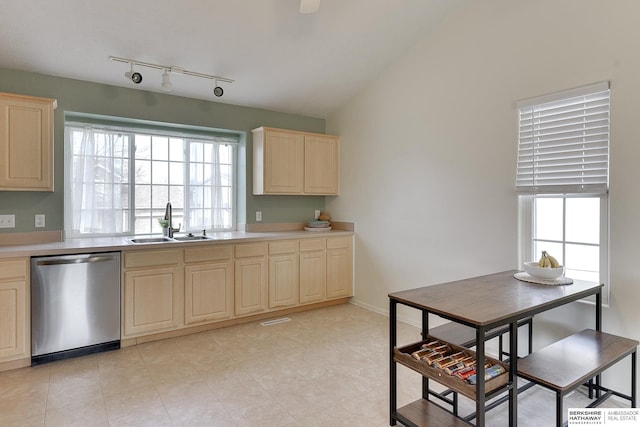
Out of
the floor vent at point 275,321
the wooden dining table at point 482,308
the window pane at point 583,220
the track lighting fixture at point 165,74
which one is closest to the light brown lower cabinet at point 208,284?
the floor vent at point 275,321

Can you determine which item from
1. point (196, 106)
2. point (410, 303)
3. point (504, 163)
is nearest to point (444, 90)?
point (504, 163)

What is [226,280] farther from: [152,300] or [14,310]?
[14,310]

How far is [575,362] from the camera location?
1.99 metres

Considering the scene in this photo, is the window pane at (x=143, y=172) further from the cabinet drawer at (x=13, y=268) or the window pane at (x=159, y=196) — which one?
the cabinet drawer at (x=13, y=268)

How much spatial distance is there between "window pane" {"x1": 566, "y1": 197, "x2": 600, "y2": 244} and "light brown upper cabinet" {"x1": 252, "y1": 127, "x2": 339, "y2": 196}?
2.77 meters

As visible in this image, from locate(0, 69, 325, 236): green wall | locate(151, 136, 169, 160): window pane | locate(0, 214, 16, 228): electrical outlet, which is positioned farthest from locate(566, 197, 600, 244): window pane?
locate(0, 214, 16, 228): electrical outlet

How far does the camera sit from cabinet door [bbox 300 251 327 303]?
4.33 meters

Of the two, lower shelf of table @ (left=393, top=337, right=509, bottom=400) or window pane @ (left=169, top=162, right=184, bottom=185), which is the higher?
window pane @ (left=169, top=162, right=184, bottom=185)

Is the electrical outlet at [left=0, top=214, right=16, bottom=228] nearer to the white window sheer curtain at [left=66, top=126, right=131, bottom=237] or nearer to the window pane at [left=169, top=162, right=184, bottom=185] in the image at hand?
the white window sheer curtain at [left=66, top=126, right=131, bottom=237]

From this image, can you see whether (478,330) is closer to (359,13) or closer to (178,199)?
(359,13)

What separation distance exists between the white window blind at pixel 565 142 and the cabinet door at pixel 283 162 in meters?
2.49

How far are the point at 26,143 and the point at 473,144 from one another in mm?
3800

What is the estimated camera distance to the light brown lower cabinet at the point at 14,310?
2.77 metres

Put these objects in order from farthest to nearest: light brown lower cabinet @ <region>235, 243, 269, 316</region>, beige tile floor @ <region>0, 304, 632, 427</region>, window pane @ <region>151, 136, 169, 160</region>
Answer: window pane @ <region>151, 136, 169, 160</region>
light brown lower cabinet @ <region>235, 243, 269, 316</region>
beige tile floor @ <region>0, 304, 632, 427</region>
